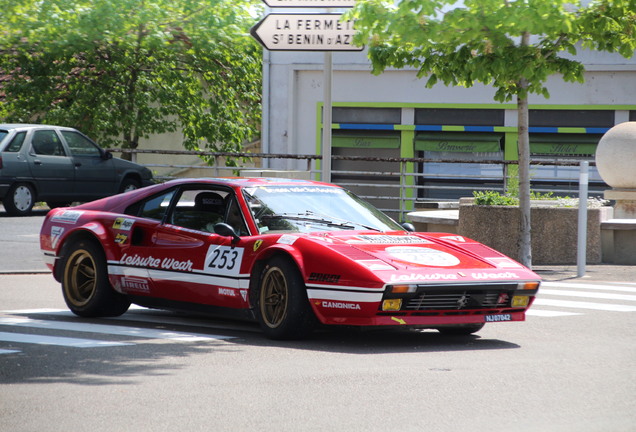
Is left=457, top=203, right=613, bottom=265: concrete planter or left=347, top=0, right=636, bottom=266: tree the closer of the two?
left=347, top=0, right=636, bottom=266: tree

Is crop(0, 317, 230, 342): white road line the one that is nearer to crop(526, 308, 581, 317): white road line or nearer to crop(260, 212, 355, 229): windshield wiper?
crop(260, 212, 355, 229): windshield wiper

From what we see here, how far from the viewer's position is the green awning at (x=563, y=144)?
29438 mm

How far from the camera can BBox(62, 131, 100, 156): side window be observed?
23.8 m

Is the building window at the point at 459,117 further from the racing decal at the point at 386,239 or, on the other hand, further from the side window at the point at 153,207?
the racing decal at the point at 386,239

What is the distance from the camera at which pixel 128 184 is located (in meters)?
24.9

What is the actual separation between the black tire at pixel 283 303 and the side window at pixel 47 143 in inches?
590

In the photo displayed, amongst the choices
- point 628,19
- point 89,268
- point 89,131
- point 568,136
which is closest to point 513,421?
point 89,268

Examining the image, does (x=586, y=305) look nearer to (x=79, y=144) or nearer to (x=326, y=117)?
(x=326, y=117)

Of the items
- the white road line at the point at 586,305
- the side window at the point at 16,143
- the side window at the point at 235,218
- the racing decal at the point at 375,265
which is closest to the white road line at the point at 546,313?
the white road line at the point at 586,305

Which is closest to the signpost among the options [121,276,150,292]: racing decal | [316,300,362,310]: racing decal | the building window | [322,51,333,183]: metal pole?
[322,51,333,183]: metal pole

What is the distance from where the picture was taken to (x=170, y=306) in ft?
32.4

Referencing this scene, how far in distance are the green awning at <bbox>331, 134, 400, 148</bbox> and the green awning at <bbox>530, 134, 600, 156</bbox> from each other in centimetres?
347

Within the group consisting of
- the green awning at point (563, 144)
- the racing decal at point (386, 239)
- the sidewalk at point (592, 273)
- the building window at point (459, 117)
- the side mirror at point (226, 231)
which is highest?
the building window at point (459, 117)

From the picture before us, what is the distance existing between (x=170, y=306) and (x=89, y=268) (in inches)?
40.8
